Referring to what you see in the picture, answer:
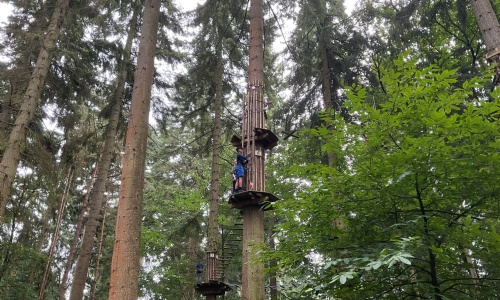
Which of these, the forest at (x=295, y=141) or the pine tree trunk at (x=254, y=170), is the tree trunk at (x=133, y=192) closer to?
the forest at (x=295, y=141)

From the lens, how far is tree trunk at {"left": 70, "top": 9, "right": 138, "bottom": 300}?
10.5m

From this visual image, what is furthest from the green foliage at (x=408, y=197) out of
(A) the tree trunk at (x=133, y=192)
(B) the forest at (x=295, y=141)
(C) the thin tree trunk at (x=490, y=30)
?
(C) the thin tree trunk at (x=490, y=30)

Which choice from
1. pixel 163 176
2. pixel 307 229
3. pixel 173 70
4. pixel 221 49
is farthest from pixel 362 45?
pixel 163 176

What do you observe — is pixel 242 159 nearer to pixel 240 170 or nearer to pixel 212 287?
pixel 240 170

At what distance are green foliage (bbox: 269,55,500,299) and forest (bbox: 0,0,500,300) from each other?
21mm

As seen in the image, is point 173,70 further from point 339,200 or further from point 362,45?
point 339,200

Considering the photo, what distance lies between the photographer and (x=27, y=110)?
30.8 ft

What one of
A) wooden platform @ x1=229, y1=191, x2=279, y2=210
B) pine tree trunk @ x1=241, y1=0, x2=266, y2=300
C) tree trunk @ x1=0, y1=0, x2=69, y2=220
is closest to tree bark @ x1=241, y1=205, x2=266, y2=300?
pine tree trunk @ x1=241, y1=0, x2=266, y2=300

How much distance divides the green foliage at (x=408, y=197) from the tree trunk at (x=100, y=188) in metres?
8.34

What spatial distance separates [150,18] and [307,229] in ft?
17.8

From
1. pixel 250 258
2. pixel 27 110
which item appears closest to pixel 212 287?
pixel 250 258

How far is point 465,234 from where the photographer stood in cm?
348

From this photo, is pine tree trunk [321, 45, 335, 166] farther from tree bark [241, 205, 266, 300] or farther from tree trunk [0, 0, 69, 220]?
tree trunk [0, 0, 69, 220]

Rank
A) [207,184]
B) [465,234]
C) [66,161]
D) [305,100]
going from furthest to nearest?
[207,184] → [305,100] → [66,161] → [465,234]
